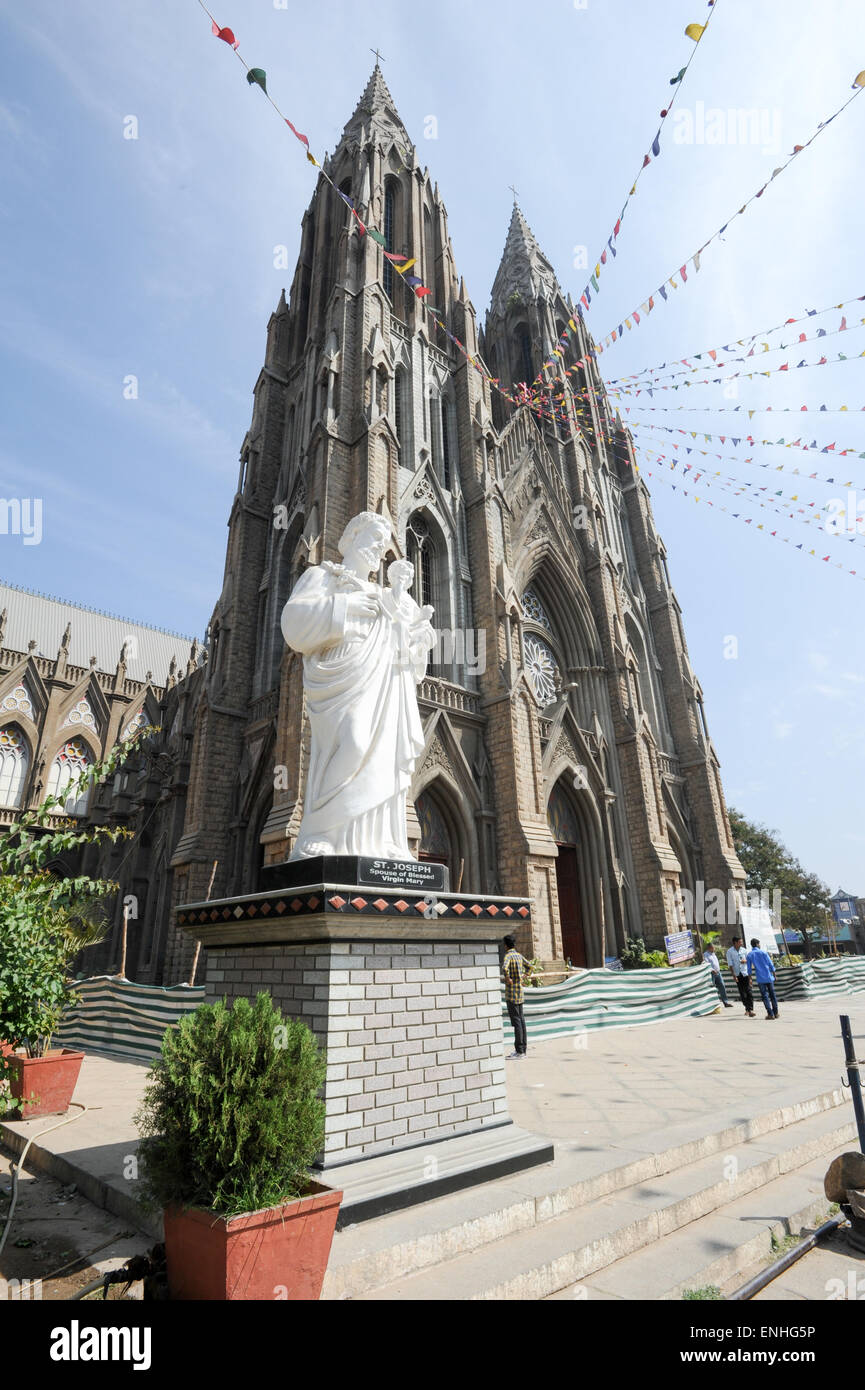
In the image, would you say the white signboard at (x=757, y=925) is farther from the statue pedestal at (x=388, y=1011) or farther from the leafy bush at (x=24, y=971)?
the leafy bush at (x=24, y=971)

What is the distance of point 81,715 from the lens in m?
35.7

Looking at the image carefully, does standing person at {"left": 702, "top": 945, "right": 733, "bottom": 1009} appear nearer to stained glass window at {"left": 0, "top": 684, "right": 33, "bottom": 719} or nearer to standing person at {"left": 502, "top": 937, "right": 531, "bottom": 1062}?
standing person at {"left": 502, "top": 937, "right": 531, "bottom": 1062}

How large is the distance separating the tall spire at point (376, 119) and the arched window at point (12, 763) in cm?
2945

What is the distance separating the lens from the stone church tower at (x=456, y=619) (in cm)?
1659

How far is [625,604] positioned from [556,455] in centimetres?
649

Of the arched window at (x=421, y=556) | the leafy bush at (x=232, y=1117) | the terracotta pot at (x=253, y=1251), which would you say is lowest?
the terracotta pot at (x=253, y=1251)

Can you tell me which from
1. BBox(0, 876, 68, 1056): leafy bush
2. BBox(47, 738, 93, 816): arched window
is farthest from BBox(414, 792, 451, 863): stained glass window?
BBox(47, 738, 93, 816): arched window

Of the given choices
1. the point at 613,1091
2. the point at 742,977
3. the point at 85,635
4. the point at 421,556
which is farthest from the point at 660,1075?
the point at 85,635

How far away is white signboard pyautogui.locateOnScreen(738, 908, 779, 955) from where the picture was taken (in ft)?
67.8

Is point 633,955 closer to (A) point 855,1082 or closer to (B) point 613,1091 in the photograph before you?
(B) point 613,1091

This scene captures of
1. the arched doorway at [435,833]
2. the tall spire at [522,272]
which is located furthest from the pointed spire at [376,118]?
the arched doorway at [435,833]
